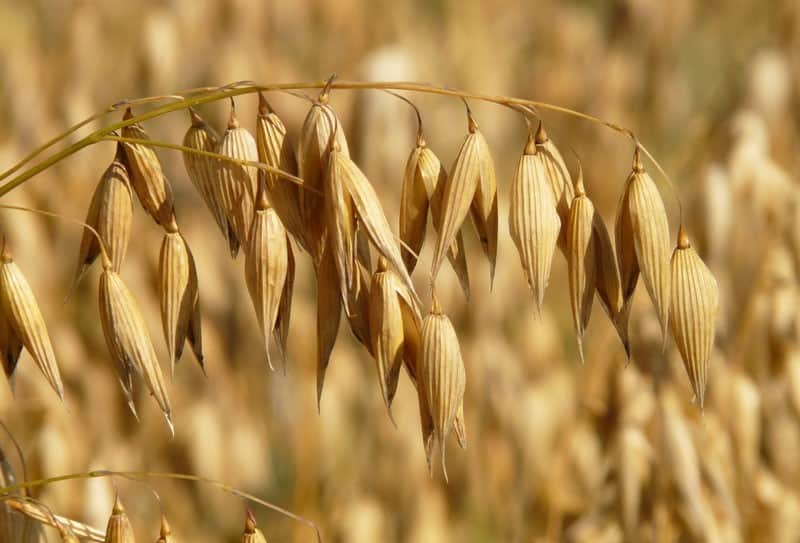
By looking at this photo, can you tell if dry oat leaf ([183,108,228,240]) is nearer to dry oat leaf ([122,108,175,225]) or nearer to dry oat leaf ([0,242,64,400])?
dry oat leaf ([122,108,175,225])

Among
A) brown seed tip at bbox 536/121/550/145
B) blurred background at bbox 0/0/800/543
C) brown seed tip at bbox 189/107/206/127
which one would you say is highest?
brown seed tip at bbox 189/107/206/127

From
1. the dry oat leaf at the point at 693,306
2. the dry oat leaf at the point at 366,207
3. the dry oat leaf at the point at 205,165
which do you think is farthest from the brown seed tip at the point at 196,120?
the dry oat leaf at the point at 693,306

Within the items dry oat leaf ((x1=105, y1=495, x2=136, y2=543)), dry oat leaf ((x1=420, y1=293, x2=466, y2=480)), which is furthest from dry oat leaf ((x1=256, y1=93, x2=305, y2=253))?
dry oat leaf ((x1=105, y1=495, x2=136, y2=543))

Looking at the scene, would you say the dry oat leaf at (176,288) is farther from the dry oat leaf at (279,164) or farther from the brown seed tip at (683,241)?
the brown seed tip at (683,241)

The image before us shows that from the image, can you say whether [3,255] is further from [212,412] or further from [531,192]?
[212,412]

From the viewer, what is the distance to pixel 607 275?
0.83 meters

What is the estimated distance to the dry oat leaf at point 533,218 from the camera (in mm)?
799

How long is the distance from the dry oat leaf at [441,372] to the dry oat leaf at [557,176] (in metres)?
0.13

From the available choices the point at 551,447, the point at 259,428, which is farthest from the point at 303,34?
the point at 551,447

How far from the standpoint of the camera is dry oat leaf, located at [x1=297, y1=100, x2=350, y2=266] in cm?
78

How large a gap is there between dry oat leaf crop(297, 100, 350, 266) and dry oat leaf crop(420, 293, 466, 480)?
0.32ft

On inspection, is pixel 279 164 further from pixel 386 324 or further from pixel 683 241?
pixel 683 241

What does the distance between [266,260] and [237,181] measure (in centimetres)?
6

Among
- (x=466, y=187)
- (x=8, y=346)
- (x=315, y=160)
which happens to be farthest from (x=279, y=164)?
(x=8, y=346)
